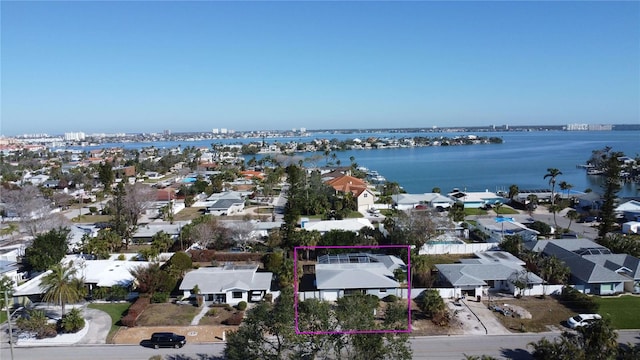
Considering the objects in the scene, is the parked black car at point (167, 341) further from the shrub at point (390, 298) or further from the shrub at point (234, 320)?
the shrub at point (390, 298)

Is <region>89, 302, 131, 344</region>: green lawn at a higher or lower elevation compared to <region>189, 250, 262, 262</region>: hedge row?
lower

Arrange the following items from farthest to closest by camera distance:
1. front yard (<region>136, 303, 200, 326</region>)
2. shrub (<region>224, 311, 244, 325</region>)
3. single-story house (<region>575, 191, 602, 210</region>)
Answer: single-story house (<region>575, 191, 602, 210</region>), front yard (<region>136, 303, 200, 326</region>), shrub (<region>224, 311, 244, 325</region>)

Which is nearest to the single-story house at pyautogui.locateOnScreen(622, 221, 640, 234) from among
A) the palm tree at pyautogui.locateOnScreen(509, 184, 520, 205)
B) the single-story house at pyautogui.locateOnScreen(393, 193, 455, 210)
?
the palm tree at pyautogui.locateOnScreen(509, 184, 520, 205)

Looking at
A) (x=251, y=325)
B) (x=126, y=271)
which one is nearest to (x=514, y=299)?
(x=251, y=325)

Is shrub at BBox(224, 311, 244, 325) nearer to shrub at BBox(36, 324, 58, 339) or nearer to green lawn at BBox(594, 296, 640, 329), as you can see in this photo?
shrub at BBox(36, 324, 58, 339)

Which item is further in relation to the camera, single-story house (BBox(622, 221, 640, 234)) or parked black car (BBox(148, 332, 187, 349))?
single-story house (BBox(622, 221, 640, 234))

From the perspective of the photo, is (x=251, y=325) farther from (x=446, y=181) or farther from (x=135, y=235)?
(x=446, y=181)

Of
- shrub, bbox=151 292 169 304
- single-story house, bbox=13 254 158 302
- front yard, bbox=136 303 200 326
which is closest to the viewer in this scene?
front yard, bbox=136 303 200 326
